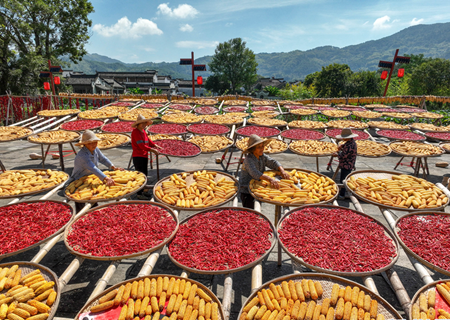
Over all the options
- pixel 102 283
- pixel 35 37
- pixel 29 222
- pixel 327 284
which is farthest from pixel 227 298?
pixel 35 37

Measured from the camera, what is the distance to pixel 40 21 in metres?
30.2

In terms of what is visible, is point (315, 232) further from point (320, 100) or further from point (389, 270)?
point (320, 100)

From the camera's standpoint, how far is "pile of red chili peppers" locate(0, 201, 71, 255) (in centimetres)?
384

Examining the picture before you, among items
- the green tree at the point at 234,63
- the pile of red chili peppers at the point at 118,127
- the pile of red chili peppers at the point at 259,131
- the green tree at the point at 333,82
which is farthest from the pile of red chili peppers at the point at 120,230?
the green tree at the point at 234,63

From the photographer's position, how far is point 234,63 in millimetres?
69562

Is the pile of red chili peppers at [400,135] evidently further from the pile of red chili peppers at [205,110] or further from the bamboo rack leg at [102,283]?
the bamboo rack leg at [102,283]

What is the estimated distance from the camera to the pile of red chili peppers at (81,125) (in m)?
11.1

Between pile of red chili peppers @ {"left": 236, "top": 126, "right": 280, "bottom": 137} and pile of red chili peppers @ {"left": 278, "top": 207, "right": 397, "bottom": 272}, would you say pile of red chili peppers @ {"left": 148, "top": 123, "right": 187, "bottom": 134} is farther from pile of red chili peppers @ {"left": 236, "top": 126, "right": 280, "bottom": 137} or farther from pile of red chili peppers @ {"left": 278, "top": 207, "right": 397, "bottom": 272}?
pile of red chili peppers @ {"left": 278, "top": 207, "right": 397, "bottom": 272}

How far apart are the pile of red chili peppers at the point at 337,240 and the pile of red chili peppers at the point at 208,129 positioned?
6904mm

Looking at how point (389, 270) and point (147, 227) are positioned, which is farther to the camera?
point (147, 227)

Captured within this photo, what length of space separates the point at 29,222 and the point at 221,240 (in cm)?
330

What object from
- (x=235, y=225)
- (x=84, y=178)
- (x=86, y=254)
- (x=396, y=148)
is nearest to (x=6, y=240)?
(x=86, y=254)

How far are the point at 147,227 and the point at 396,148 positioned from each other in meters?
9.25

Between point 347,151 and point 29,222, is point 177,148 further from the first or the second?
point 347,151
